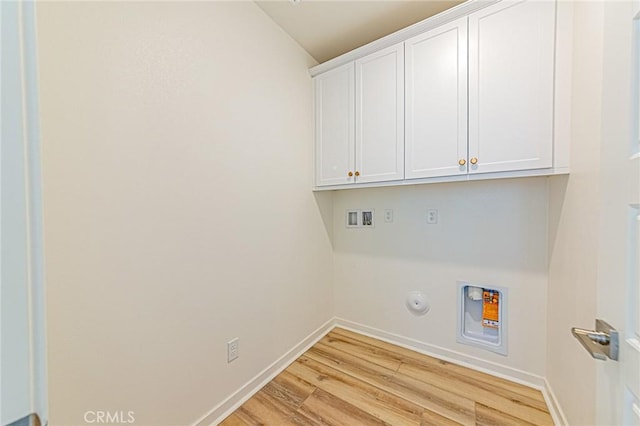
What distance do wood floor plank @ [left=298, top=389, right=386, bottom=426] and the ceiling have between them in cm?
255

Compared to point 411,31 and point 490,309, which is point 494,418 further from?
point 411,31

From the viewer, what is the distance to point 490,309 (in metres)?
1.77

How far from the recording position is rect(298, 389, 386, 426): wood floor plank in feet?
4.41

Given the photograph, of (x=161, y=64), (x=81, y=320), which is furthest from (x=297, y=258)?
(x=161, y=64)

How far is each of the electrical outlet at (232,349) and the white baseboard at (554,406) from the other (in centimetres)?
182

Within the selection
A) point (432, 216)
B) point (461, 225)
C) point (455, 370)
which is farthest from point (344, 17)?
point (455, 370)

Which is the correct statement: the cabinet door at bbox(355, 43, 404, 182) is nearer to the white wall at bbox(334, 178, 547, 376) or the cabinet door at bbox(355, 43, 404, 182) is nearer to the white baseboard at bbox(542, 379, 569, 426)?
the white wall at bbox(334, 178, 547, 376)

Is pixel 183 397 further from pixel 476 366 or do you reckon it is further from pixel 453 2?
pixel 453 2

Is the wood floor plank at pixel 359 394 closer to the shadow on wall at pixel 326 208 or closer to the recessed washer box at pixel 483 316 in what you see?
the recessed washer box at pixel 483 316

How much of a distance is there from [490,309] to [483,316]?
0.25 feet

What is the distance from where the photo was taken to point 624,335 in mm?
547

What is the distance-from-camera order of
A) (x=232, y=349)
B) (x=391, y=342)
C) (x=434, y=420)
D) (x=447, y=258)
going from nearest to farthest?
1. (x=434, y=420)
2. (x=232, y=349)
3. (x=447, y=258)
4. (x=391, y=342)

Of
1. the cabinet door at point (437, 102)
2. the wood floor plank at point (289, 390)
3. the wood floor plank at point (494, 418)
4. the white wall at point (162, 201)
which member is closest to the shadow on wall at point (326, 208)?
the white wall at point (162, 201)

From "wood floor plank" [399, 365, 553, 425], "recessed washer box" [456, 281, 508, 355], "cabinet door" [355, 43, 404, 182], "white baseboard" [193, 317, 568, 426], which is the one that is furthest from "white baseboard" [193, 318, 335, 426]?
"cabinet door" [355, 43, 404, 182]
